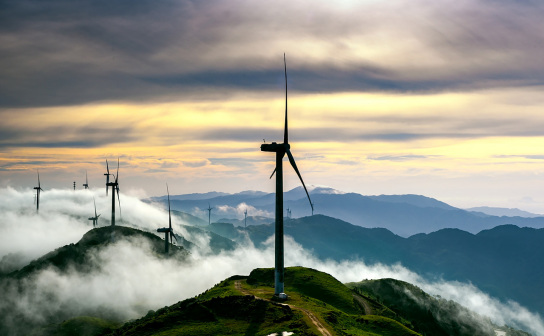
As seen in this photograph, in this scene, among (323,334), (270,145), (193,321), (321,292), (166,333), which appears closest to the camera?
(323,334)

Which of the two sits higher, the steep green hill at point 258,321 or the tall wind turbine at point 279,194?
the tall wind turbine at point 279,194

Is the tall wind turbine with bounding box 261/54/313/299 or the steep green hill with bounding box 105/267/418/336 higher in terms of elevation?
the tall wind turbine with bounding box 261/54/313/299

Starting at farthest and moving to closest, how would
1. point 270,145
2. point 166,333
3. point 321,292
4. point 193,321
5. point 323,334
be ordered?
→ point 321,292 < point 270,145 < point 193,321 < point 166,333 < point 323,334

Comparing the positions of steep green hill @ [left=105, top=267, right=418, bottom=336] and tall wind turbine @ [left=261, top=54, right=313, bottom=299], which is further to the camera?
tall wind turbine @ [left=261, top=54, right=313, bottom=299]

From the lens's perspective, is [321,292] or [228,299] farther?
[321,292]

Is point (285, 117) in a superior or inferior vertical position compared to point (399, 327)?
superior

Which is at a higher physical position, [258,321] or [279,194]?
[279,194]

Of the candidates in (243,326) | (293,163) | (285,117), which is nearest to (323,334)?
(243,326)

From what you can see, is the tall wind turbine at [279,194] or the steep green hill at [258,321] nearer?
the steep green hill at [258,321]

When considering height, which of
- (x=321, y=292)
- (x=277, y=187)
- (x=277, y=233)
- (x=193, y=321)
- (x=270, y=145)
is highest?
(x=270, y=145)

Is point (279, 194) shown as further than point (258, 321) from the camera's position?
Yes

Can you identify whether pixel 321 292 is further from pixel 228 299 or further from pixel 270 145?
pixel 270 145
